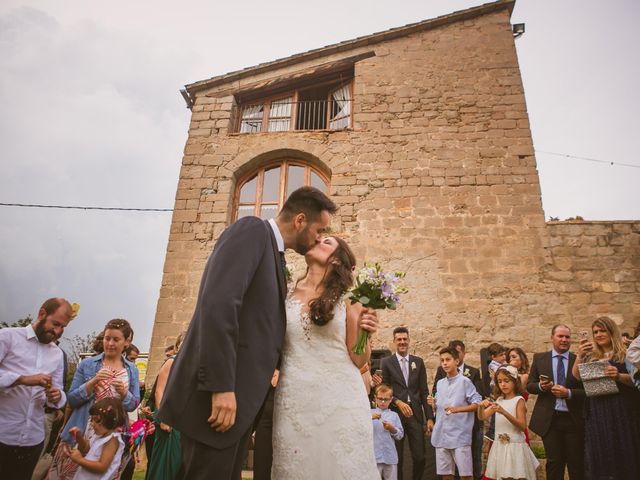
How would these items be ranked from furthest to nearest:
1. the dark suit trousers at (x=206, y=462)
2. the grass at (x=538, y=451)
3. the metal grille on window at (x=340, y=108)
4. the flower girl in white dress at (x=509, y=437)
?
1. the metal grille on window at (x=340, y=108)
2. the grass at (x=538, y=451)
3. the flower girl in white dress at (x=509, y=437)
4. the dark suit trousers at (x=206, y=462)

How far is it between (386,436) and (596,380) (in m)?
2.36

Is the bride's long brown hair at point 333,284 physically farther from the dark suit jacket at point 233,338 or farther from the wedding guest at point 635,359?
the wedding guest at point 635,359

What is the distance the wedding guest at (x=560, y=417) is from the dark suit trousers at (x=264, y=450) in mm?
2951

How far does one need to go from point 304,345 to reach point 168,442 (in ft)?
6.13

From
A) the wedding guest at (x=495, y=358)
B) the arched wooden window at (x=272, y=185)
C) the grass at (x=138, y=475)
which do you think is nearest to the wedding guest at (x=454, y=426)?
the wedding guest at (x=495, y=358)

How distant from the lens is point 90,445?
11.1ft

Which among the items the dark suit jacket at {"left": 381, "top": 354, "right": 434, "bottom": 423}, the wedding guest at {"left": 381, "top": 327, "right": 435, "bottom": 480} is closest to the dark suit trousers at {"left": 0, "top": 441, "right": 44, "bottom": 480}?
the wedding guest at {"left": 381, "top": 327, "right": 435, "bottom": 480}

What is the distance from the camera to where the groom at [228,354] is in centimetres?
177

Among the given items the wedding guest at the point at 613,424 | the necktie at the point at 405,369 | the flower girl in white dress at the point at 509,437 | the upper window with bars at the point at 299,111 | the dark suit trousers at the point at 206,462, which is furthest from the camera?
the upper window with bars at the point at 299,111

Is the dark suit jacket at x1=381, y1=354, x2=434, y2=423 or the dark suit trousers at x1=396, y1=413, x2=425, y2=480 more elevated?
the dark suit jacket at x1=381, y1=354, x2=434, y2=423

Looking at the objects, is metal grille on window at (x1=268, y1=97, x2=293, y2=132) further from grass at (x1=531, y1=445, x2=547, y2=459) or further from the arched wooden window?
grass at (x1=531, y1=445, x2=547, y2=459)

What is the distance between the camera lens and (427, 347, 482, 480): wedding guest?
4.78 m

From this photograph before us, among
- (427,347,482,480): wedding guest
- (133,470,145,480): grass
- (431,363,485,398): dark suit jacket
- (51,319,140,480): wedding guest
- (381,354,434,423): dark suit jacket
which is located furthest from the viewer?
(133,470,145,480): grass

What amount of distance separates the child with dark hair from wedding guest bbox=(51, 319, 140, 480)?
0.66 feet
